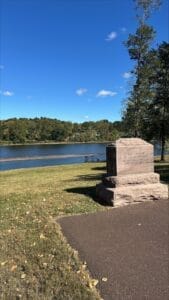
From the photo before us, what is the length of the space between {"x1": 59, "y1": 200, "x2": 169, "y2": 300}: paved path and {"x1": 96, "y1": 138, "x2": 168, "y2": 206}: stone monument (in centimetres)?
37

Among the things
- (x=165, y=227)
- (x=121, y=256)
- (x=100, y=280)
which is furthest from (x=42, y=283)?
(x=165, y=227)

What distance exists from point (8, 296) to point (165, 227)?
9.93ft

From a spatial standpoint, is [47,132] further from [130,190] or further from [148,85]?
[130,190]

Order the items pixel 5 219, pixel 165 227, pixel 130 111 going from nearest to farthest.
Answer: pixel 165 227 → pixel 5 219 → pixel 130 111

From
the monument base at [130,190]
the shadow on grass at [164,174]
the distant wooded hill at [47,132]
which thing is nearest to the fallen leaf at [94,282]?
the monument base at [130,190]

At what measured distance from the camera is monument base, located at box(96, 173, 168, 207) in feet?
24.0

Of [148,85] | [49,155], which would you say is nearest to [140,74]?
[148,85]

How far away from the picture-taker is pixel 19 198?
8484mm

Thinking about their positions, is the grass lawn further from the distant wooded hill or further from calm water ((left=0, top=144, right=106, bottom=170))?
the distant wooded hill

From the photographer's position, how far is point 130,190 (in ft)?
24.3

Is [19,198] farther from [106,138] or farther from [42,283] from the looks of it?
[106,138]

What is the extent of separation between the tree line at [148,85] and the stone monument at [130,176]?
1470 cm

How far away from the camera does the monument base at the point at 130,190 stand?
7.30m

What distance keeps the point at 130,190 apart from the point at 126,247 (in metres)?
2.61
